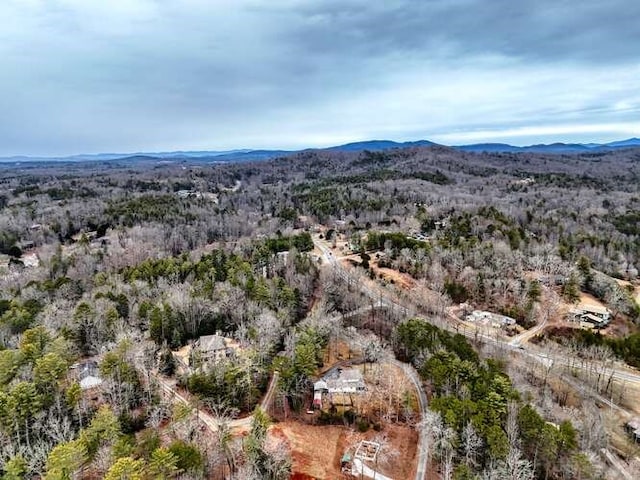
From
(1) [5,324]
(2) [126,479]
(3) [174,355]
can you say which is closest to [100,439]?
(2) [126,479]

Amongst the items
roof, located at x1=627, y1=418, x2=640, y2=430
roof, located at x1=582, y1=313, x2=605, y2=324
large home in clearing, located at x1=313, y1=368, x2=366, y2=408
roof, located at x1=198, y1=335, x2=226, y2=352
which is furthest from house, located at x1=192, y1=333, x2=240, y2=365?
roof, located at x1=582, y1=313, x2=605, y2=324

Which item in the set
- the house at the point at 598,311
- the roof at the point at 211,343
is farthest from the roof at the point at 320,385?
the house at the point at 598,311

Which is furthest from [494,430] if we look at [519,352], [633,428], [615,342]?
[615,342]

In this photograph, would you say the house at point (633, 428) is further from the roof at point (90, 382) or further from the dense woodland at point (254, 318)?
the roof at point (90, 382)

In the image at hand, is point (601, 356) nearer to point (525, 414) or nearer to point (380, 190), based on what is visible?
point (525, 414)

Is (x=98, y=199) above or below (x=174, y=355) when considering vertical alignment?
above
